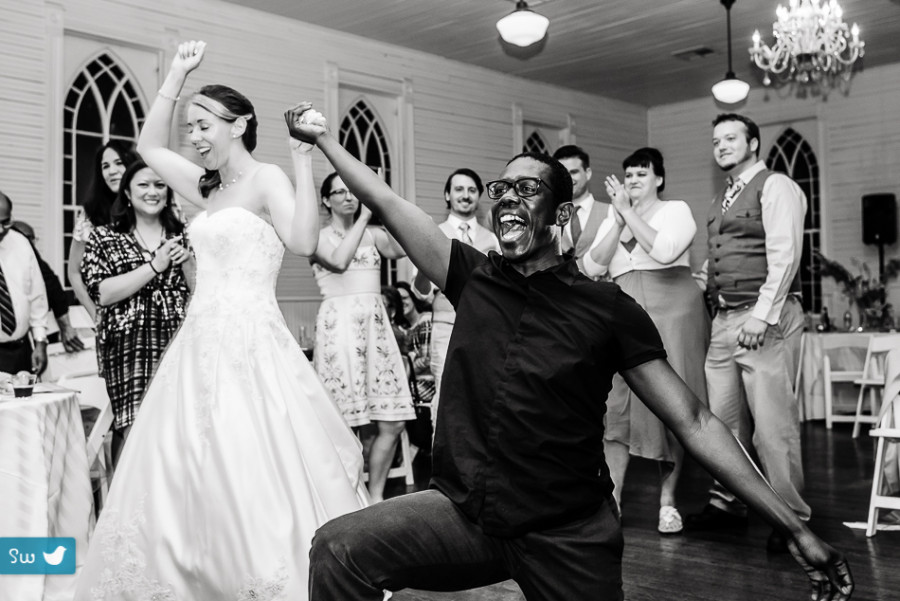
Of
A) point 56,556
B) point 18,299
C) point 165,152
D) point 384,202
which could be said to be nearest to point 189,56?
point 165,152

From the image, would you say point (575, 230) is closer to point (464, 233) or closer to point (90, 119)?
point (464, 233)

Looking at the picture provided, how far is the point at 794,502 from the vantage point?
3850 millimetres

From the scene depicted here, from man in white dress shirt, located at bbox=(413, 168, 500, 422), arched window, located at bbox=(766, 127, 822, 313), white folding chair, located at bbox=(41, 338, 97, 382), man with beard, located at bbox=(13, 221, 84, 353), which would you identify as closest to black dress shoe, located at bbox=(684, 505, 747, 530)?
man in white dress shirt, located at bbox=(413, 168, 500, 422)

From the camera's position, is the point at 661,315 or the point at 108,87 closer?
the point at 661,315

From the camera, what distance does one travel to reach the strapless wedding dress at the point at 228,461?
8.45 ft

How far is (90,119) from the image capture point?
7500 mm

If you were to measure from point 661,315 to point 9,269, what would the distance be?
3132 millimetres

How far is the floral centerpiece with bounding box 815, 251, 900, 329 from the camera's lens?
8.97 meters

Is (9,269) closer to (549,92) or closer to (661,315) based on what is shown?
(661,315)

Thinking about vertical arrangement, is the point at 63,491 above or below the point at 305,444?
below

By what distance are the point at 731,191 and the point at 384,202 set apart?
2.57 metres

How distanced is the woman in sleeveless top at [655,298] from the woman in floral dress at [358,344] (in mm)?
1057

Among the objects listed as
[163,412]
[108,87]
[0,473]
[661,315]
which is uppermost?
[108,87]

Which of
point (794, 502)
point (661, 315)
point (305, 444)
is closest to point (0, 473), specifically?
point (305, 444)
